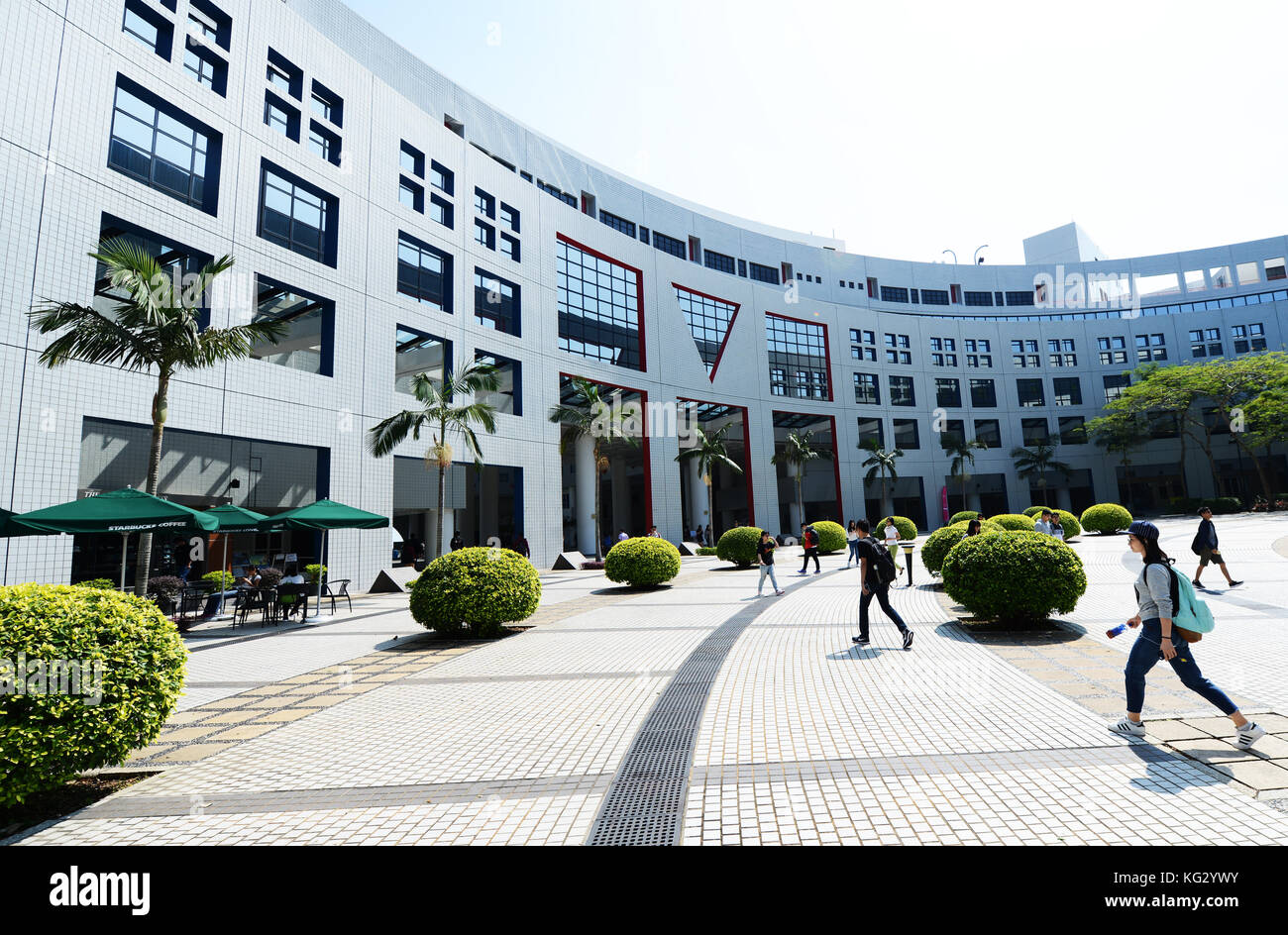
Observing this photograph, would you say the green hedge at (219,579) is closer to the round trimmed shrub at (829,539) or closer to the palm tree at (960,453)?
the round trimmed shrub at (829,539)

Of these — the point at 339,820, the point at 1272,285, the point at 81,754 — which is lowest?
the point at 339,820

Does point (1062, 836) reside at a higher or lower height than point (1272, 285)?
lower

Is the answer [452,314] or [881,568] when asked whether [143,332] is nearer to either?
[452,314]

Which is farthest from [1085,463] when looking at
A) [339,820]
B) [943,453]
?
[339,820]

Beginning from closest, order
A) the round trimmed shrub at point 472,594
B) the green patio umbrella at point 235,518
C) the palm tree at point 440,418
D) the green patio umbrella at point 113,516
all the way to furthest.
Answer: the green patio umbrella at point 113,516 < the round trimmed shrub at point 472,594 < the green patio umbrella at point 235,518 < the palm tree at point 440,418

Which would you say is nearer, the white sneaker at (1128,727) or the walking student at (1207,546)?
the white sneaker at (1128,727)

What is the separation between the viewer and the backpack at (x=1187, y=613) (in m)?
4.47

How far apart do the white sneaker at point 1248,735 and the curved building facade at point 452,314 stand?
61.8ft

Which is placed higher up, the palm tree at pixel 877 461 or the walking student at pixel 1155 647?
the palm tree at pixel 877 461

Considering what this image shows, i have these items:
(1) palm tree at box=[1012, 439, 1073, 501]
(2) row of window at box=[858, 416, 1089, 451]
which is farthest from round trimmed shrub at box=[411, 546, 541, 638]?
(1) palm tree at box=[1012, 439, 1073, 501]

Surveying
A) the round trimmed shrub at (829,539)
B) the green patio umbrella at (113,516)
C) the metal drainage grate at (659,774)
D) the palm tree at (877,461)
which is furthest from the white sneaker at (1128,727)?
the palm tree at (877,461)

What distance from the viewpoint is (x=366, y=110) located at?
2188 cm

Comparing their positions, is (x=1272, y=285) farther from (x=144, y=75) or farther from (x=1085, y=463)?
(x=144, y=75)

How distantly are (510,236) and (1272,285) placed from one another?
7332cm
